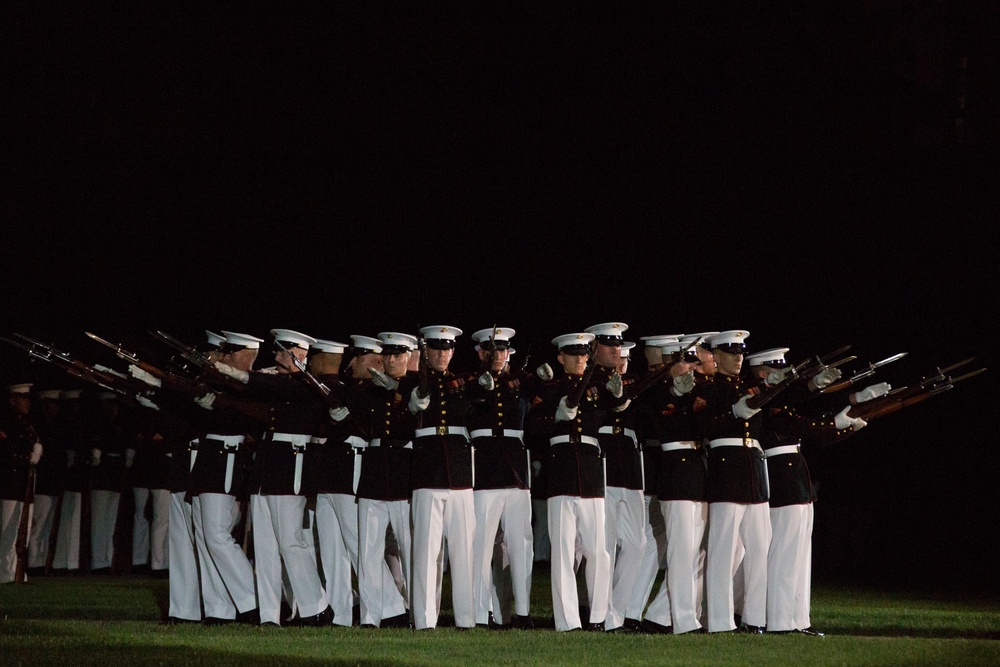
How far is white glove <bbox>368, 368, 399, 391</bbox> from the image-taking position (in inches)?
345

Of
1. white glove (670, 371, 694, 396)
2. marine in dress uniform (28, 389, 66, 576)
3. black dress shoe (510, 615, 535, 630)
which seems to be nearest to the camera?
white glove (670, 371, 694, 396)

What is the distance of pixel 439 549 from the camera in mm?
8711

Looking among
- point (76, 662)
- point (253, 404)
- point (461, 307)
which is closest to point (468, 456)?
point (253, 404)

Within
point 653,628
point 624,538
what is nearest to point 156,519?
point 624,538

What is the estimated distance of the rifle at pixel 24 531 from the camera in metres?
13.0

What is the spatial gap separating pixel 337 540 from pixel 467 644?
1928mm

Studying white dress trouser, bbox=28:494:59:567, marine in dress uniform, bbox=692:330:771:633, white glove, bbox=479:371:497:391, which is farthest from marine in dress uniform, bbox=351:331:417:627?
white dress trouser, bbox=28:494:59:567

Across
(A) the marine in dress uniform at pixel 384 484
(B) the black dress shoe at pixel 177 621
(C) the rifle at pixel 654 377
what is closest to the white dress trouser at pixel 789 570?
(C) the rifle at pixel 654 377

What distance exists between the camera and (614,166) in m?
18.2

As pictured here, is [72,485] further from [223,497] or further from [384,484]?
[384,484]

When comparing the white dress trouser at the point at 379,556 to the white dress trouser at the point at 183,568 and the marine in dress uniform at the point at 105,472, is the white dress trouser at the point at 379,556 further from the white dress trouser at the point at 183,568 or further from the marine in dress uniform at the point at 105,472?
the marine in dress uniform at the point at 105,472

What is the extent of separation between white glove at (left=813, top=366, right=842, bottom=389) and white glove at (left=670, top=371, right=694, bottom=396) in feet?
2.78

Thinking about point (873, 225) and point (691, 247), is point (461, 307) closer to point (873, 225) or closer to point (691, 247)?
point (691, 247)

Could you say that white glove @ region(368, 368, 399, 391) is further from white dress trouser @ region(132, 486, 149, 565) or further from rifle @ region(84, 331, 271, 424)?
white dress trouser @ region(132, 486, 149, 565)
